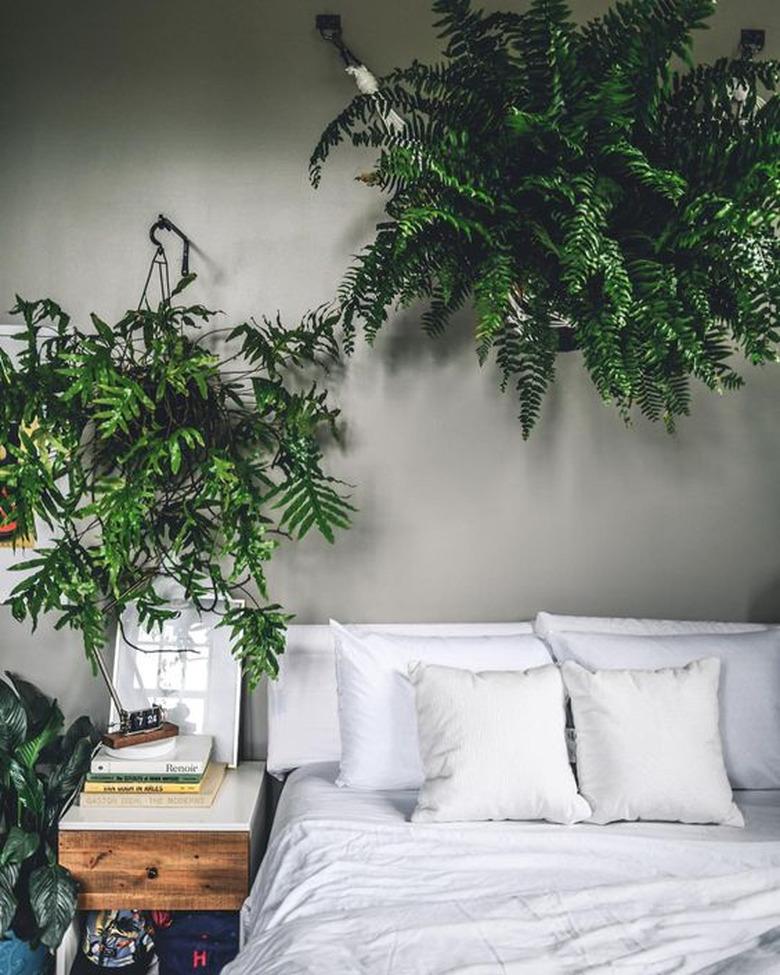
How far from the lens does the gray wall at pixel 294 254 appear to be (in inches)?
98.9

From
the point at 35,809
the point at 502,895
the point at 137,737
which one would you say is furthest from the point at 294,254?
the point at 502,895

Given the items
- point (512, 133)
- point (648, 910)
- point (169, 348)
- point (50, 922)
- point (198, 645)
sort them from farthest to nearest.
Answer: point (198, 645) → point (169, 348) → point (50, 922) → point (512, 133) → point (648, 910)

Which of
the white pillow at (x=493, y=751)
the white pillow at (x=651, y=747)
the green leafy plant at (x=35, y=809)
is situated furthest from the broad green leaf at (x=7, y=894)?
the white pillow at (x=651, y=747)

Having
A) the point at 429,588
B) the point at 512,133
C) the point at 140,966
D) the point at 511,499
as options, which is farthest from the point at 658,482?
the point at 140,966

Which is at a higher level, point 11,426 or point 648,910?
point 11,426

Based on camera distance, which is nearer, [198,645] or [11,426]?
[11,426]

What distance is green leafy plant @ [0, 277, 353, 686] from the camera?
1991 mm

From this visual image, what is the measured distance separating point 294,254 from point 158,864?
167 centimetres

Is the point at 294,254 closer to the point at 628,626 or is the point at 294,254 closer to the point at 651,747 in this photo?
the point at 628,626

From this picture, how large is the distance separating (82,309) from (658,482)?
178cm

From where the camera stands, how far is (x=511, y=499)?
2.57 m

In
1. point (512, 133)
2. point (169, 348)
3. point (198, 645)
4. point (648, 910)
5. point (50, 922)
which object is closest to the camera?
point (648, 910)

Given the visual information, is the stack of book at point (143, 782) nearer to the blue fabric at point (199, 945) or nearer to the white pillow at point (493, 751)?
the blue fabric at point (199, 945)

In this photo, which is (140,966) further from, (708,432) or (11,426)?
(708,432)
